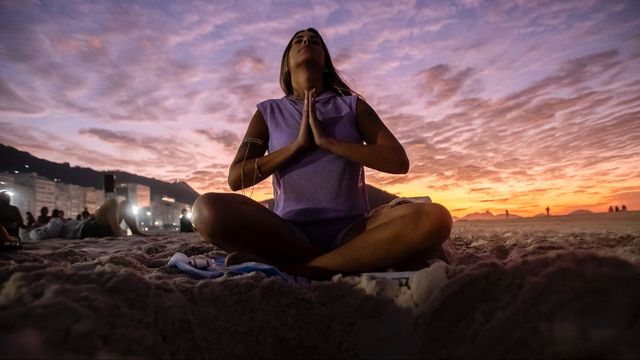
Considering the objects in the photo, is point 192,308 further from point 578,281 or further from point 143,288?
point 578,281

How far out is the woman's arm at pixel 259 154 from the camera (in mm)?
2061

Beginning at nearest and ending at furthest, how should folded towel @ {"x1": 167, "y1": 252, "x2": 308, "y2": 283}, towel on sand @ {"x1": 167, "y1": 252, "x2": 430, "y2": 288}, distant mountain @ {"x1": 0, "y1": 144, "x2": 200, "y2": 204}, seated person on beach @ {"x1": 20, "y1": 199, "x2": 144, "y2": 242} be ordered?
towel on sand @ {"x1": 167, "y1": 252, "x2": 430, "y2": 288} < folded towel @ {"x1": 167, "y1": 252, "x2": 308, "y2": 283} < seated person on beach @ {"x1": 20, "y1": 199, "x2": 144, "y2": 242} < distant mountain @ {"x1": 0, "y1": 144, "x2": 200, "y2": 204}

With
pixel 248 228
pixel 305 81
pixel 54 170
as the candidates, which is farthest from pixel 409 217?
pixel 54 170

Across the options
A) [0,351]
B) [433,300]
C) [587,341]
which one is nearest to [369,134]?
[433,300]

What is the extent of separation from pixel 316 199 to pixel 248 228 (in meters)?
0.39

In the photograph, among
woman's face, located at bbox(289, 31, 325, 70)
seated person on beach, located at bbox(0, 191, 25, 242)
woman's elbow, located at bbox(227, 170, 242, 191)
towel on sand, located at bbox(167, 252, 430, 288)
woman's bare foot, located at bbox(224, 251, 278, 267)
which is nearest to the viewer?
towel on sand, located at bbox(167, 252, 430, 288)

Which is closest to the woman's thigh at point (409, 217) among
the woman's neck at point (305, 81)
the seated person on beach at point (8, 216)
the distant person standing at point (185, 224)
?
the woman's neck at point (305, 81)

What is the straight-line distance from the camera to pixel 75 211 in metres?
47.0

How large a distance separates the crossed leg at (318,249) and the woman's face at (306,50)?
98 centimetres

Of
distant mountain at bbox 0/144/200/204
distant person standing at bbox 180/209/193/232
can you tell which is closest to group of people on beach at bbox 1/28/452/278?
distant person standing at bbox 180/209/193/232

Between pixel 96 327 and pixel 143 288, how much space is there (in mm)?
250

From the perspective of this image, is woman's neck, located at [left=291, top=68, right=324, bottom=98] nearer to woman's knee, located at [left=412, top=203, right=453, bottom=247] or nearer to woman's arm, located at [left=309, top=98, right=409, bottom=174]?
woman's arm, located at [left=309, top=98, right=409, bottom=174]

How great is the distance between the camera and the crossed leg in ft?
5.95

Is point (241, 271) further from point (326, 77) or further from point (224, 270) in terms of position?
point (326, 77)
